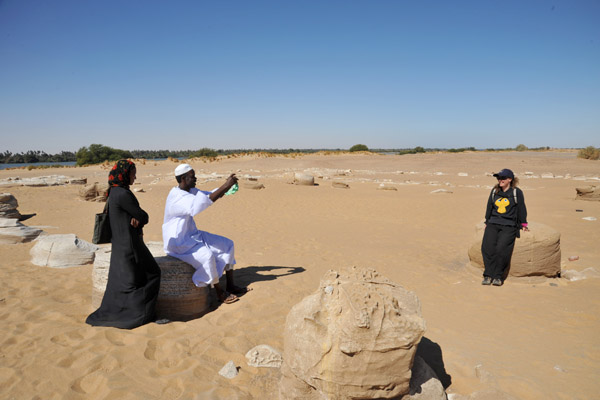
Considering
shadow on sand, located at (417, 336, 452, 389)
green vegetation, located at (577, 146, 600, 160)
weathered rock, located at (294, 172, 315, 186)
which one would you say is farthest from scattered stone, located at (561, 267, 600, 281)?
green vegetation, located at (577, 146, 600, 160)

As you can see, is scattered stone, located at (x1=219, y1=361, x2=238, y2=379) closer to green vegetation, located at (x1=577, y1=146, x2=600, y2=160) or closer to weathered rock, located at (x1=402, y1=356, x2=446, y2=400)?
weathered rock, located at (x1=402, y1=356, x2=446, y2=400)

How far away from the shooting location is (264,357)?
342 centimetres

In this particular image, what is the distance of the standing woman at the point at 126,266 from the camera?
3.81m

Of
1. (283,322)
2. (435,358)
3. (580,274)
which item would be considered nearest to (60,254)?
(283,322)

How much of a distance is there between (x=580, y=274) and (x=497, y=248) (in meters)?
1.50

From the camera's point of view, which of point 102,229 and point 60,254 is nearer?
point 102,229

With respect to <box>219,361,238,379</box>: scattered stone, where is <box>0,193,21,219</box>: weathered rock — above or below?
above

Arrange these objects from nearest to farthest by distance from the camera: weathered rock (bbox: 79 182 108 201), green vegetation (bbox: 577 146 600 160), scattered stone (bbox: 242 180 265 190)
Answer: weathered rock (bbox: 79 182 108 201) → scattered stone (bbox: 242 180 265 190) → green vegetation (bbox: 577 146 600 160)

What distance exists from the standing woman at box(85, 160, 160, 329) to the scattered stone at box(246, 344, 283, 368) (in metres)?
1.39

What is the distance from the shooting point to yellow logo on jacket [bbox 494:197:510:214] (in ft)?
18.4

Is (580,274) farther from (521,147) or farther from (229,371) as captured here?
(521,147)

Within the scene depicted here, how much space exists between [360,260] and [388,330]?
4.85 meters

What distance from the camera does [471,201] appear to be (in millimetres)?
14711

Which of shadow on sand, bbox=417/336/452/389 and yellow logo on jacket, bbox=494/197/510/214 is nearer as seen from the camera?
shadow on sand, bbox=417/336/452/389
